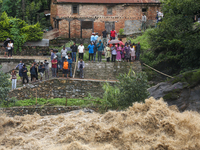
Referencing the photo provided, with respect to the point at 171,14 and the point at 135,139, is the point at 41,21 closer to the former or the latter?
the point at 171,14

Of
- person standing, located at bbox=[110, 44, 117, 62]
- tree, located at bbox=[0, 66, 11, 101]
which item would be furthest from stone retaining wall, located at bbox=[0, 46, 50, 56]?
tree, located at bbox=[0, 66, 11, 101]

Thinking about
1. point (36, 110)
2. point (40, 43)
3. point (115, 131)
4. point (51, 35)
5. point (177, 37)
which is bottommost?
point (115, 131)

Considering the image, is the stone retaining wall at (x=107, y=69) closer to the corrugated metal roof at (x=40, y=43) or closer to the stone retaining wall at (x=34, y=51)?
the stone retaining wall at (x=34, y=51)

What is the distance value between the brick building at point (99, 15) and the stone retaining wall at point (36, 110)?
12506mm

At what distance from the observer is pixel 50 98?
768 inches

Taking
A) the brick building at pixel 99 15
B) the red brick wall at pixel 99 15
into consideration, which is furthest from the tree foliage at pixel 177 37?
the red brick wall at pixel 99 15

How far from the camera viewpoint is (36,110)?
17812 millimetres

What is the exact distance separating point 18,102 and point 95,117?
17.4ft

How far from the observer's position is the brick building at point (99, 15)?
2942 centimetres

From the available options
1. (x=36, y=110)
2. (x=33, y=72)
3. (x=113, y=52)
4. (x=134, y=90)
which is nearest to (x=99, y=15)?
(x=113, y=52)

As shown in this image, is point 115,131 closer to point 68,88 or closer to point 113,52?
point 68,88

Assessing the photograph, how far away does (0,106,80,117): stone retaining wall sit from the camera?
682 inches

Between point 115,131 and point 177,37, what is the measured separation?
417 inches

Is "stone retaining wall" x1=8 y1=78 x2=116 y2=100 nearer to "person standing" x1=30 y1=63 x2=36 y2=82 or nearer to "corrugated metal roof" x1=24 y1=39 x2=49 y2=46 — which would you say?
"person standing" x1=30 y1=63 x2=36 y2=82
